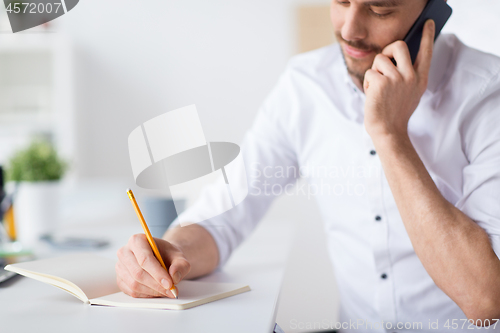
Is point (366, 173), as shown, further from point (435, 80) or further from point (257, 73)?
point (257, 73)

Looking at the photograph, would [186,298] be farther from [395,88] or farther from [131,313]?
[395,88]

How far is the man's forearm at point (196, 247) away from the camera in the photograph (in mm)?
666

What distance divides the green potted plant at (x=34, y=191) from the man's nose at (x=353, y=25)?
905mm

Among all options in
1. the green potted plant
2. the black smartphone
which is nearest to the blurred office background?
the green potted plant

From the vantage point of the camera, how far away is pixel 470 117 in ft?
A: 2.32

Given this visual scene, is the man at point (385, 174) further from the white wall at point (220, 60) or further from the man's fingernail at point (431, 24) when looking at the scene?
the white wall at point (220, 60)

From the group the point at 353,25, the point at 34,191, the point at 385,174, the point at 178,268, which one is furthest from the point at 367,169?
the point at 34,191

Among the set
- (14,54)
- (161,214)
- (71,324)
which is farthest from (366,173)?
(14,54)

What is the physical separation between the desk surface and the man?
0.05 metres

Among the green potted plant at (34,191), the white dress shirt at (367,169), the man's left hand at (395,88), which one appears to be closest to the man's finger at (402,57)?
the man's left hand at (395,88)

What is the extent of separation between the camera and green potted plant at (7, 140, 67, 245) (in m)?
1.12

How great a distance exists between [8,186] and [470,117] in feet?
3.82

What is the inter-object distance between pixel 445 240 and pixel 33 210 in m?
1.05

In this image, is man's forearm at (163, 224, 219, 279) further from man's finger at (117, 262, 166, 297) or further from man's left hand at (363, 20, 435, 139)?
man's left hand at (363, 20, 435, 139)
